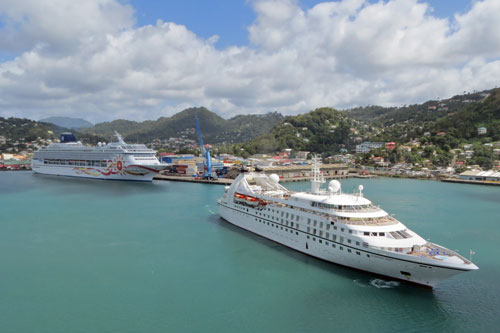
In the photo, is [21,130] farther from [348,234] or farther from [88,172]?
[348,234]

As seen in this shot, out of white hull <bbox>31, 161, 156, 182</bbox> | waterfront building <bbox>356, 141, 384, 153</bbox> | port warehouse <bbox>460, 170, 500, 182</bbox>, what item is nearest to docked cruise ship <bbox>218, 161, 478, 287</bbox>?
white hull <bbox>31, 161, 156, 182</bbox>

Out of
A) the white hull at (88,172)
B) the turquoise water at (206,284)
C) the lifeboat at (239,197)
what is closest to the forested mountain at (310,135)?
the white hull at (88,172)

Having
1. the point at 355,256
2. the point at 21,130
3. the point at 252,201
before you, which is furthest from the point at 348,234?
the point at 21,130

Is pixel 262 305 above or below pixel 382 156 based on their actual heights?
below

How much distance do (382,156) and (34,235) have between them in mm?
71152

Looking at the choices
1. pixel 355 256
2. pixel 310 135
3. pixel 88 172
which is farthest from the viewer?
pixel 310 135

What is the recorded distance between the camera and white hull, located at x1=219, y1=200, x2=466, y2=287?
13703 mm

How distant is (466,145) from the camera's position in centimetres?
7319

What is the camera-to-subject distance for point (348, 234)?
51.4 feet

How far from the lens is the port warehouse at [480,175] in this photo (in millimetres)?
51375

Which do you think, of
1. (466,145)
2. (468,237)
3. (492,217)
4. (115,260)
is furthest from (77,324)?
(466,145)

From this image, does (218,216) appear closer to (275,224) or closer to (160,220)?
(160,220)

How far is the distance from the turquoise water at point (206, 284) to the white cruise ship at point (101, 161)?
25393mm

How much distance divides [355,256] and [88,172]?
5623 centimetres
